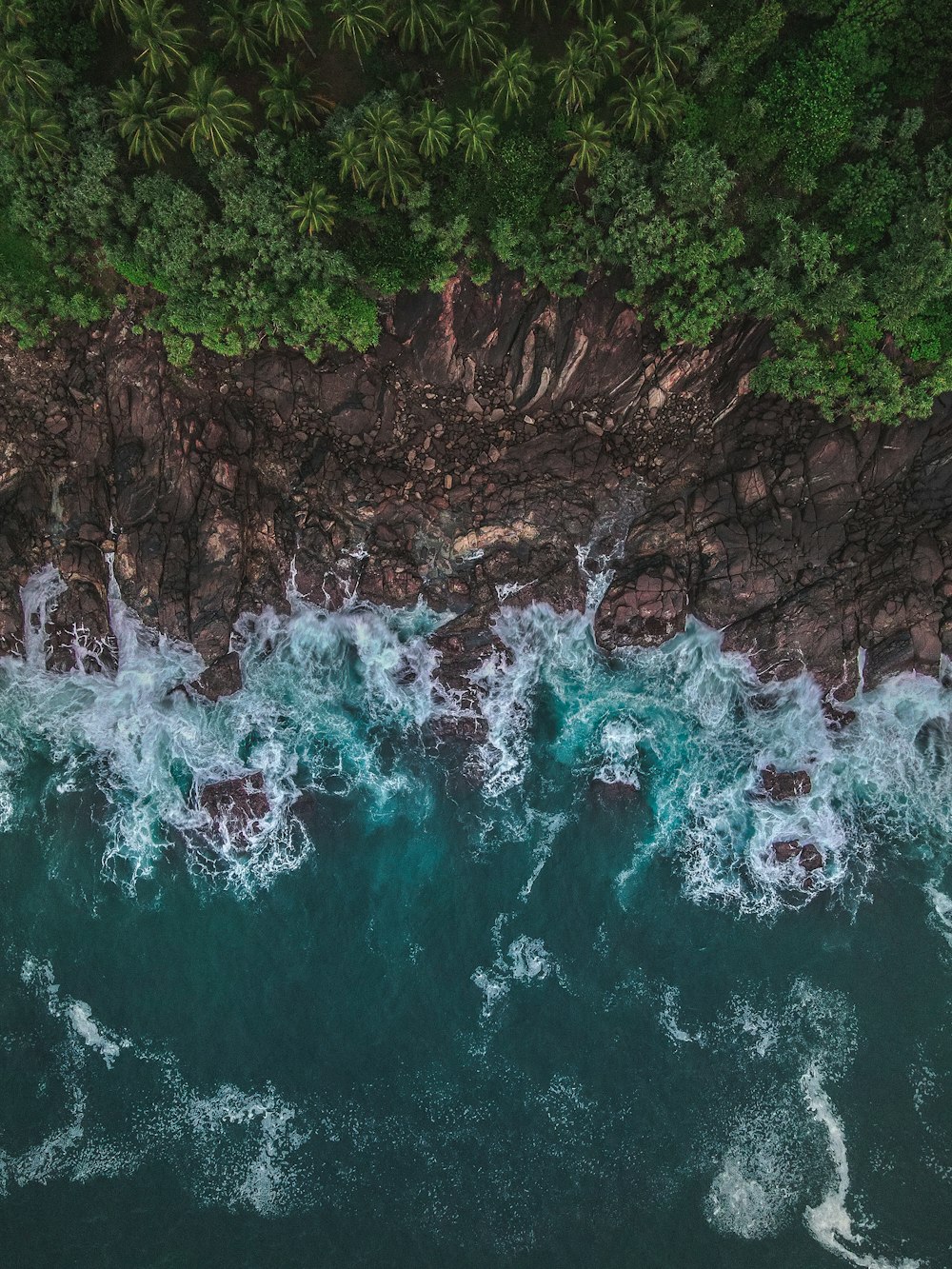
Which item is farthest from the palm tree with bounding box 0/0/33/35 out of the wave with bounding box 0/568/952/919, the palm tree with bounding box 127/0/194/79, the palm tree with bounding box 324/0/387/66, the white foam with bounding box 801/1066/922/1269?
the white foam with bounding box 801/1066/922/1269

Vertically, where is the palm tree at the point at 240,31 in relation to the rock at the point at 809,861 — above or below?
above

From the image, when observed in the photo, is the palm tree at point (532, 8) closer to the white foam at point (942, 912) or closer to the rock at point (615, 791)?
the rock at point (615, 791)

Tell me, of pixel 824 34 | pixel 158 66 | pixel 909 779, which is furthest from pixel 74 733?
pixel 824 34

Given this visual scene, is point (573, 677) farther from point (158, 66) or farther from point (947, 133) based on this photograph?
point (158, 66)

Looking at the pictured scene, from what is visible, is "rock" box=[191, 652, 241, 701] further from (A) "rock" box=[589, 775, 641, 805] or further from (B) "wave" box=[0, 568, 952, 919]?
(A) "rock" box=[589, 775, 641, 805]

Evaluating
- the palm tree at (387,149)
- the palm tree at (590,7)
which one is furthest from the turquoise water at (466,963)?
the palm tree at (590,7)

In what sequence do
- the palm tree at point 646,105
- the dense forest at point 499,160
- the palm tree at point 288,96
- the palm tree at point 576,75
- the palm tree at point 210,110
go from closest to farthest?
the palm tree at point 210,110, the palm tree at point 576,75, the palm tree at point 646,105, the dense forest at point 499,160, the palm tree at point 288,96

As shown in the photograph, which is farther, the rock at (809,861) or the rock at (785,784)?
the rock at (785,784)
